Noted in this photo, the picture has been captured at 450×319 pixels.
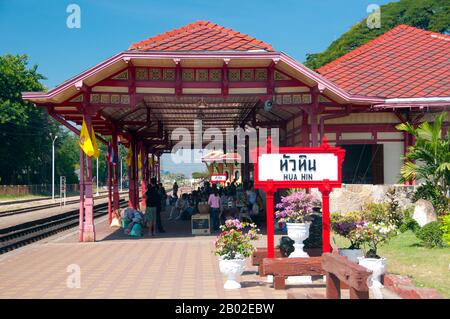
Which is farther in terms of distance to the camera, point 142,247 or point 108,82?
point 108,82

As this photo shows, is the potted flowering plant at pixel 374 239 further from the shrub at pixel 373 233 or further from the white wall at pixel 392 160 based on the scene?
the white wall at pixel 392 160

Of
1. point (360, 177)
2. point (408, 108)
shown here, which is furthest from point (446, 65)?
point (360, 177)

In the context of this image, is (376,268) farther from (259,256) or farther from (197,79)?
(197,79)

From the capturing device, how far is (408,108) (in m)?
19.1

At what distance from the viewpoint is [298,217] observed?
9875 mm

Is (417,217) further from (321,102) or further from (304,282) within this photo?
(304,282)

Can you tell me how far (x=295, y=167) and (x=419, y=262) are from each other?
136 inches

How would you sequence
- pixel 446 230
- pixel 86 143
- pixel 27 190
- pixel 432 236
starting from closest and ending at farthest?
1. pixel 446 230
2. pixel 432 236
3. pixel 86 143
4. pixel 27 190

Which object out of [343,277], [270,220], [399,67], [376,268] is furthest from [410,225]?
[399,67]

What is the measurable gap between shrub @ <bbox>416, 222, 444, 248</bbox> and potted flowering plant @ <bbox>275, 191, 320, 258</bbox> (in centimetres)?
354

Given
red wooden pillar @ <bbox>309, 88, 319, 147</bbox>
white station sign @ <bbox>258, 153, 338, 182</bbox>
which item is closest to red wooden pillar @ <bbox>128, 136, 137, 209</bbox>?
red wooden pillar @ <bbox>309, 88, 319, 147</bbox>

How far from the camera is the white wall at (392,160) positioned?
65.4 feet

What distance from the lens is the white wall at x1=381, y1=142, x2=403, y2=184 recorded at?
19.9 meters
